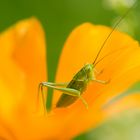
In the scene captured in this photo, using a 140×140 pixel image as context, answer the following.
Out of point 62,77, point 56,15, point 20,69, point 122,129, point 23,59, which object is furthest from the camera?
point 56,15

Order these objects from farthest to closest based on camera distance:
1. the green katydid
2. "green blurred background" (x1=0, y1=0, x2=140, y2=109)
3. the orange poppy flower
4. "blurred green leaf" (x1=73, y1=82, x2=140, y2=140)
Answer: "green blurred background" (x1=0, y1=0, x2=140, y2=109), "blurred green leaf" (x1=73, y1=82, x2=140, y2=140), the green katydid, the orange poppy flower

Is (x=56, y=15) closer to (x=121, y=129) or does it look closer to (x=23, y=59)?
(x=121, y=129)

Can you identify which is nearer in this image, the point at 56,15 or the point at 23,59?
the point at 23,59

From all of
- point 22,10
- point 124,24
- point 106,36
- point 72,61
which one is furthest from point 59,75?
point 22,10

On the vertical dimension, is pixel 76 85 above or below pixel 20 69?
above

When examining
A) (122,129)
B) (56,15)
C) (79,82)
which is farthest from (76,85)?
(56,15)

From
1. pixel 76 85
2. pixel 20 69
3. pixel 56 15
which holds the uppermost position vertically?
pixel 56 15

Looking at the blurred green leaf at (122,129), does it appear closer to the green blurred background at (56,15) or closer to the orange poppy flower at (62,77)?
the orange poppy flower at (62,77)

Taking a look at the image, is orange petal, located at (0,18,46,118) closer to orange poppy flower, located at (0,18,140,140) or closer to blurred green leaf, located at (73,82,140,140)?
orange poppy flower, located at (0,18,140,140)

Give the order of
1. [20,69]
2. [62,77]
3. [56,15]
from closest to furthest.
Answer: [20,69] → [62,77] → [56,15]

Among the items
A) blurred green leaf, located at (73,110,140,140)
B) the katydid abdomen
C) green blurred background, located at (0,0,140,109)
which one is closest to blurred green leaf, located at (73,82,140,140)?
blurred green leaf, located at (73,110,140,140)
